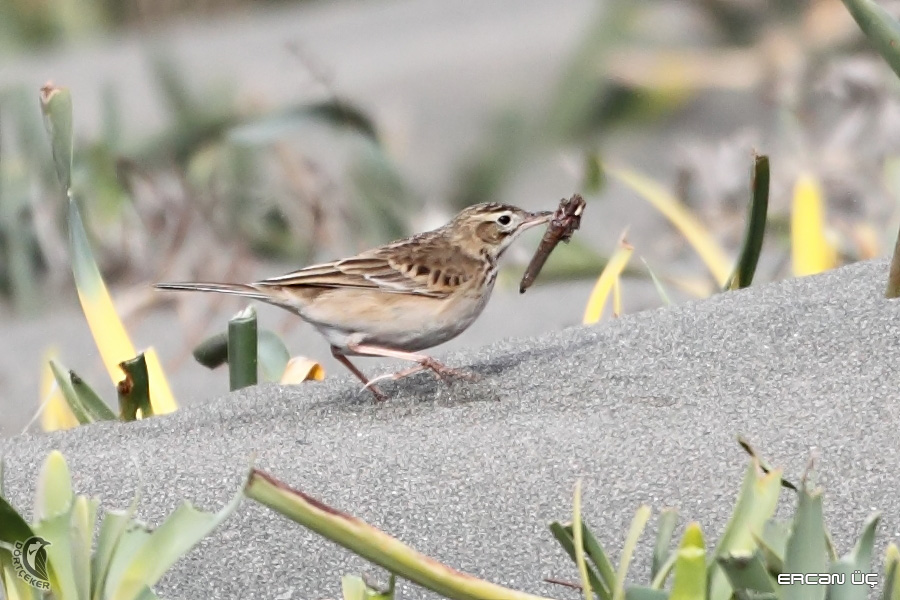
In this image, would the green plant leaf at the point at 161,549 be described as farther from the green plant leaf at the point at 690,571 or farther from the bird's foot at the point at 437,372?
the bird's foot at the point at 437,372

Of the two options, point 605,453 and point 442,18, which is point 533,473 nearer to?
point 605,453

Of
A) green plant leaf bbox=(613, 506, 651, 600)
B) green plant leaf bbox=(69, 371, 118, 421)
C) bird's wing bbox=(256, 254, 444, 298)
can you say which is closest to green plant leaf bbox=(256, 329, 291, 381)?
bird's wing bbox=(256, 254, 444, 298)

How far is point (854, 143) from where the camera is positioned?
8445mm

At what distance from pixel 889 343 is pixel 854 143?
16.1 ft

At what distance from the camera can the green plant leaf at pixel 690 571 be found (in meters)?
2.43

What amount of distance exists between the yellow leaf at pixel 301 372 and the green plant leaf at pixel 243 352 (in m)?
0.12

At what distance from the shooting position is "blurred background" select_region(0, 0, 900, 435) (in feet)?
22.6

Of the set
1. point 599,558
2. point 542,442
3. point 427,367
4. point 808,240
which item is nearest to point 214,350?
point 427,367

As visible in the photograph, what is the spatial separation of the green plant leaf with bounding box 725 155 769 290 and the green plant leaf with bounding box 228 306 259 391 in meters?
1.55

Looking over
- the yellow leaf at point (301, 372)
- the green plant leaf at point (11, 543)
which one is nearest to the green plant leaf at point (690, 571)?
the green plant leaf at point (11, 543)

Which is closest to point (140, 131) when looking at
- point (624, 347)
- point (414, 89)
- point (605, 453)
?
point (414, 89)

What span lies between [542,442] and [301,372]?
1346mm

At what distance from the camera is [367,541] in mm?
2574

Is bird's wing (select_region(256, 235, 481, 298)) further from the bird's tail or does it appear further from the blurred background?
the blurred background
